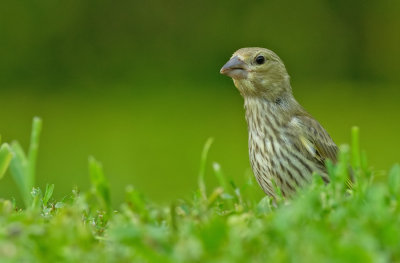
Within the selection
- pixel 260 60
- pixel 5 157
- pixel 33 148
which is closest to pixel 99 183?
pixel 33 148

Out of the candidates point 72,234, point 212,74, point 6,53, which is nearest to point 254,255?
point 72,234

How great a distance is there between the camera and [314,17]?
1278 centimetres

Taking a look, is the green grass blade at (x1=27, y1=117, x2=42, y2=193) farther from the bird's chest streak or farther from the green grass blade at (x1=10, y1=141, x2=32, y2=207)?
the bird's chest streak

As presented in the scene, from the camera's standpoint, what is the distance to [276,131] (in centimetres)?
411

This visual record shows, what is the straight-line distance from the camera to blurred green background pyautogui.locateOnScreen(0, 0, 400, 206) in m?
8.64

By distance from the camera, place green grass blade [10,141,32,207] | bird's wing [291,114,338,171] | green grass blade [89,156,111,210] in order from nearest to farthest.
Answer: green grass blade [89,156,111,210] < green grass blade [10,141,32,207] < bird's wing [291,114,338,171]

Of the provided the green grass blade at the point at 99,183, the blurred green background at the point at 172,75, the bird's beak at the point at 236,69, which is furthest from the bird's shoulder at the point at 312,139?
the blurred green background at the point at 172,75

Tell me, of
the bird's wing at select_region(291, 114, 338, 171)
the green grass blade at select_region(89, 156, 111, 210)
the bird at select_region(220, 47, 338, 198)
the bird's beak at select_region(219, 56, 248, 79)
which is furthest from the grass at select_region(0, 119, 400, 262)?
the bird's beak at select_region(219, 56, 248, 79)

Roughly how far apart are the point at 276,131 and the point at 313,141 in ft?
0.50

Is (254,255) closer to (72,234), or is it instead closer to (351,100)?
(72,234)

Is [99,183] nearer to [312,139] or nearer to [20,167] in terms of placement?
[20,167]

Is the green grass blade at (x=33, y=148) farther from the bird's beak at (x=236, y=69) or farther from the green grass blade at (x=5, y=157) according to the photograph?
the bird's beak at (x=236, y=69)

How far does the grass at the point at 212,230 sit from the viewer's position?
2162 millimetres

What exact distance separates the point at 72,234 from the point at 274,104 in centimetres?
212
